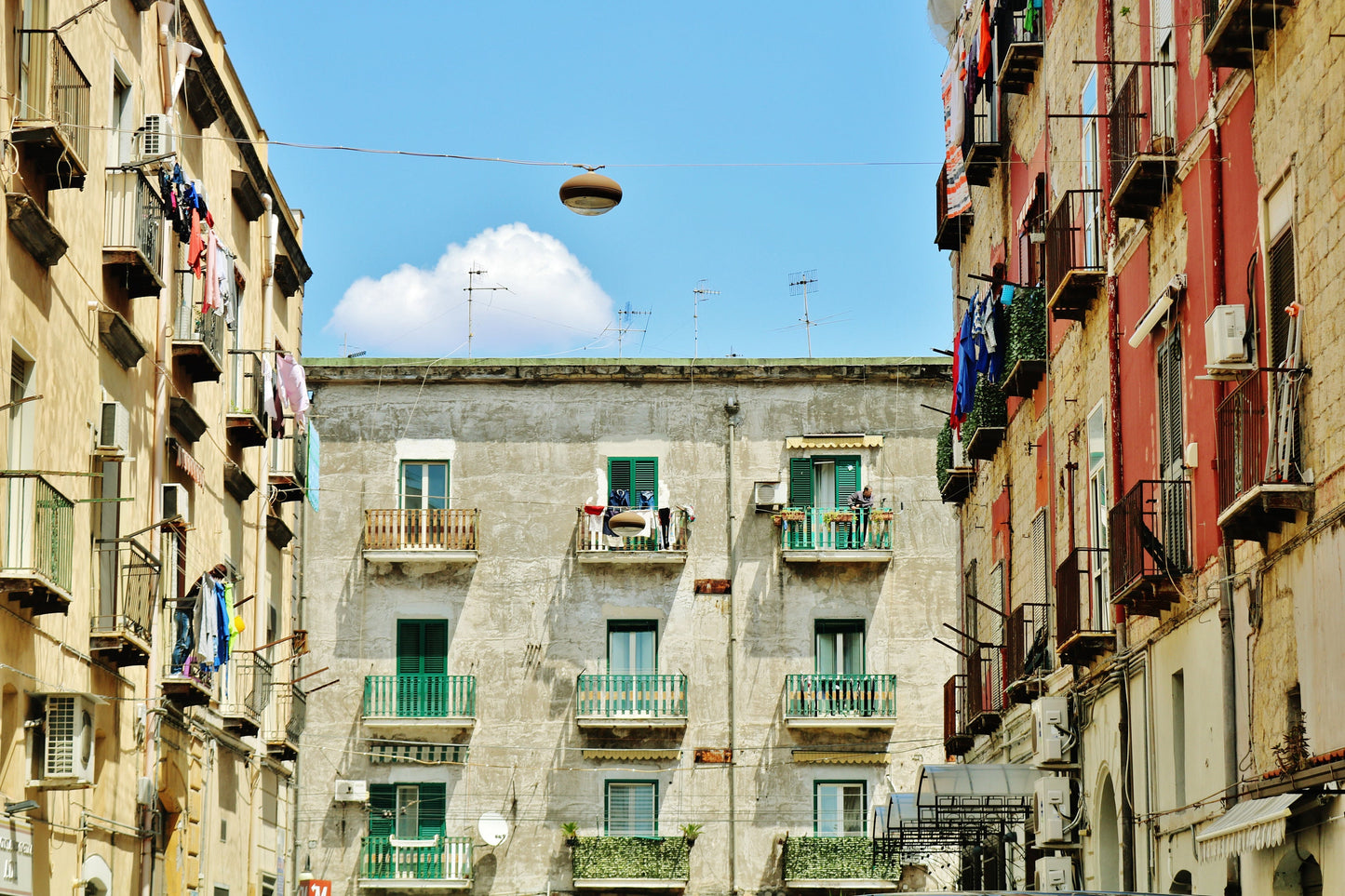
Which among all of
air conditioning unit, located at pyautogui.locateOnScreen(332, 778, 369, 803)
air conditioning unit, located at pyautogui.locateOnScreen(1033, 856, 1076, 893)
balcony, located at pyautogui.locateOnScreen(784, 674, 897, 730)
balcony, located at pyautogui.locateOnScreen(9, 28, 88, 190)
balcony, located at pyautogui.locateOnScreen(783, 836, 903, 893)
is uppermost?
balcony, located at pyautogui.locateOnScreen(9, 28, 88, 190)

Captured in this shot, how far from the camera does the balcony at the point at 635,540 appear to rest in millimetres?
38188

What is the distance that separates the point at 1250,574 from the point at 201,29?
1588cm

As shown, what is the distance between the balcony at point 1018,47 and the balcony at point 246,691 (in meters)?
12.3

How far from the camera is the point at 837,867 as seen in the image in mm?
36531

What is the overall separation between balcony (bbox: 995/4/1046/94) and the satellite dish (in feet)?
61.6

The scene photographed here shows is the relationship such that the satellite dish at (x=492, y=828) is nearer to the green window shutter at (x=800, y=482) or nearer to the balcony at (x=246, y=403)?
the green window shutter at (x=800, y=482)

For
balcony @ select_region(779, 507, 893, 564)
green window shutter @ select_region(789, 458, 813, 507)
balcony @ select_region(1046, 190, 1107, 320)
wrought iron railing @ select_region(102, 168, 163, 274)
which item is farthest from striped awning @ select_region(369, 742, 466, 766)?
balcony @ select_region(1046, 190, 1107, 320)

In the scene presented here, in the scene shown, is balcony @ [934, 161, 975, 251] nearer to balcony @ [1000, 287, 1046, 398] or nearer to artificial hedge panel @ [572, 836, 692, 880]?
balcony @ [1000, 287, 1046, 398]

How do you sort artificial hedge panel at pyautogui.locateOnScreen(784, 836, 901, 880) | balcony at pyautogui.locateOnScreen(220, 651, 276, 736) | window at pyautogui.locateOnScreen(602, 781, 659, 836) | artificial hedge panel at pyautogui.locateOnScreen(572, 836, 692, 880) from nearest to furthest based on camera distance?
balcony at pyautogui.locateOnScreen(220, 651, 276, 736), artificial hedge panel at pyautogui.locateOnScreen(784, 836, 901, 880), artificial hedge panel at pyautogui.locateOnScreen(572, 836, 692, 880), window at pyautogui.locateOnScreen(602, 781, 659, 836)

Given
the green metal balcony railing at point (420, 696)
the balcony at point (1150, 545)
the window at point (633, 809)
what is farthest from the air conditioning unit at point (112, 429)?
the window at point (633, 809)

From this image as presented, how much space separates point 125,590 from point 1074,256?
10.4 meters

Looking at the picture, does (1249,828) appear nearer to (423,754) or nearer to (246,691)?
(246,691)

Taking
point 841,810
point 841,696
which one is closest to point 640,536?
point 841,696

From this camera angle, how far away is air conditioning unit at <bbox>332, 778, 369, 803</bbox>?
37125 millimetres
